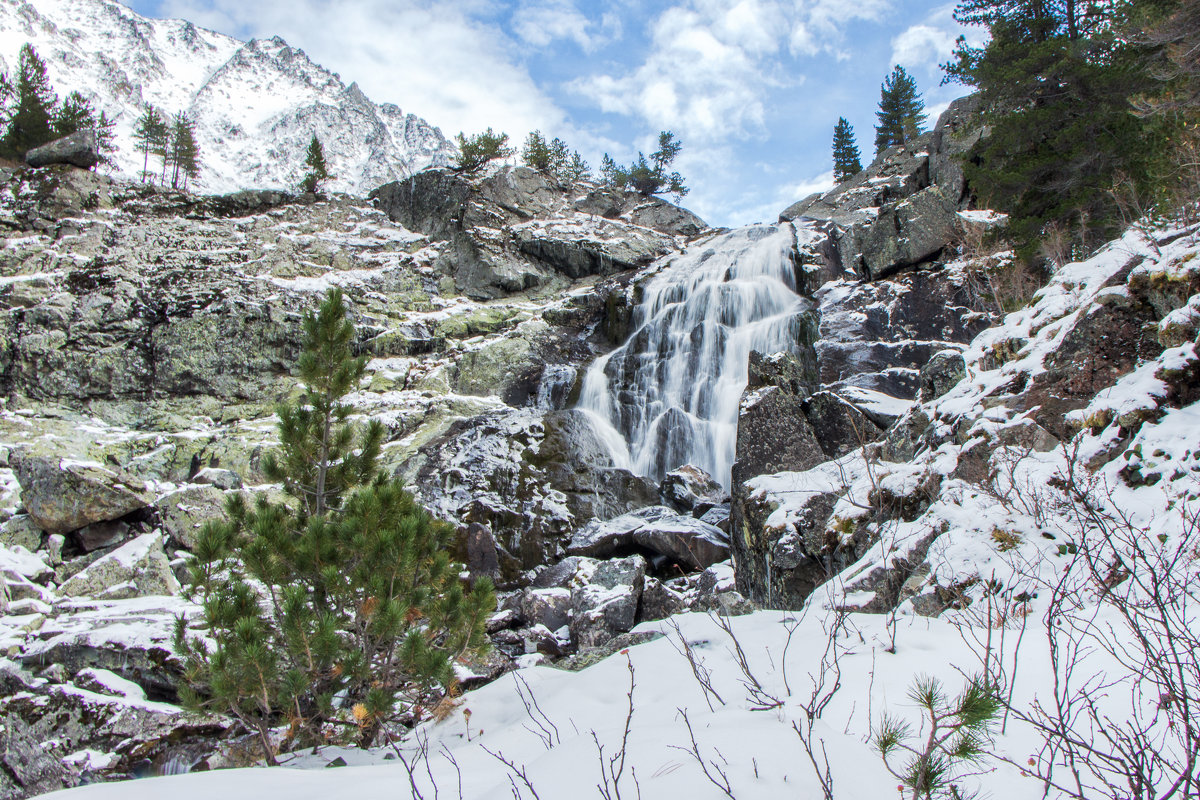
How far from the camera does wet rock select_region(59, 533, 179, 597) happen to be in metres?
11.7

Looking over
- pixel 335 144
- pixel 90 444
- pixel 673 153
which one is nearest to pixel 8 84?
pixel 90 444

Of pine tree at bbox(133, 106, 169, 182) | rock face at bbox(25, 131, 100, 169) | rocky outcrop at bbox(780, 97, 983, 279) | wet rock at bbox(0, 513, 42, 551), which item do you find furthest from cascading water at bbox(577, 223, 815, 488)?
pine tree at bbox(133, 106, 169, 182)

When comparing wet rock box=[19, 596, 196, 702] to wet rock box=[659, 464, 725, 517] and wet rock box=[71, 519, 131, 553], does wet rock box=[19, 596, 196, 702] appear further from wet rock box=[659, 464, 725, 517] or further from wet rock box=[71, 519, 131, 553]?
wet rock box=[659, 464, 725, 517]

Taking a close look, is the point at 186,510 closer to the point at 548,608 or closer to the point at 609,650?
the point at 548,608

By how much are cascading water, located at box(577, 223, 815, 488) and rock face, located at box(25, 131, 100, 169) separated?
2756cm

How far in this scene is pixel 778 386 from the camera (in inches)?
507

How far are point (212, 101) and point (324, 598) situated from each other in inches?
8942

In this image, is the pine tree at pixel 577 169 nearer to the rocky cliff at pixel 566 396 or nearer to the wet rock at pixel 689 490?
the rocky cliff at pixel 566 396

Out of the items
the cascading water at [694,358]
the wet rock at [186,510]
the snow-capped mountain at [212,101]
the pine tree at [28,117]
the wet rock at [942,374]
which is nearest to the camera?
the wet rock at [942,374]

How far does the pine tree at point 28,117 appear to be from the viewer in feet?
105

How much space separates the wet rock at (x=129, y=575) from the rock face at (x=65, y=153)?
26.2m

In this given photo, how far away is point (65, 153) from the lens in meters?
28.6

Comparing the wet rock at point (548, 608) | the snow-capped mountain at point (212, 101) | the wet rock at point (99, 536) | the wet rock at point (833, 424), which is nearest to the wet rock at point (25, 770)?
the wet rock at point (548, 608)

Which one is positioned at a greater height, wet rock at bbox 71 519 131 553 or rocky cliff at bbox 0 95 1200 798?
rocky cliff at bbox 0 95 1200 798
